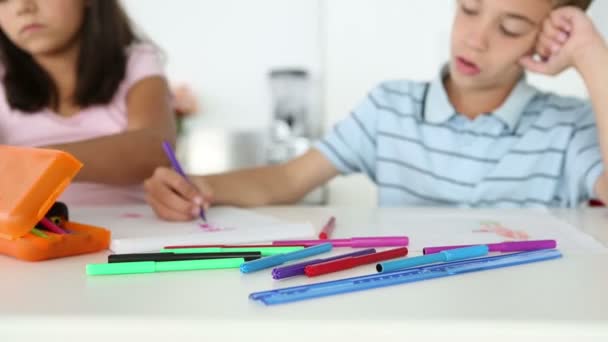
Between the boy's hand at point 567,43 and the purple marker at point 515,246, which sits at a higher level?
the boy's hand at point 567,43

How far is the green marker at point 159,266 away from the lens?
0.46 meters

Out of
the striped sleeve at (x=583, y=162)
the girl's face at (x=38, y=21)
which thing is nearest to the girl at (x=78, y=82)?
the girl's face at (x=38, y=21)

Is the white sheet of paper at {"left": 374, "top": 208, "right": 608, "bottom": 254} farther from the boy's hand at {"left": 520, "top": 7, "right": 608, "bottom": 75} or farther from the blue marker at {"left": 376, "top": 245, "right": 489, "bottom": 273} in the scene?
the boy's hand at {"left": 520, "top": 7, "right": 608, "bottom": 75}

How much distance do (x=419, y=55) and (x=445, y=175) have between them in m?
1.35

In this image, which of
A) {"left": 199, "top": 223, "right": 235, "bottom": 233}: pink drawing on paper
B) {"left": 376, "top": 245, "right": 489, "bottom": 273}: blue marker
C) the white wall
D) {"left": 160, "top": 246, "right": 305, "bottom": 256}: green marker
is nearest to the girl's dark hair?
{"left": 199, "top": 223, "right": 235, "bottom": 233}: pink drawing on paper

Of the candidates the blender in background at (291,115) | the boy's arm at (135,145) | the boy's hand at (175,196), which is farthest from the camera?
the blender in background at (291,115)

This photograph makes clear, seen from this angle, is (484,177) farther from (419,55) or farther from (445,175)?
(419,55)

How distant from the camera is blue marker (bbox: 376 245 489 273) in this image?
465 mm

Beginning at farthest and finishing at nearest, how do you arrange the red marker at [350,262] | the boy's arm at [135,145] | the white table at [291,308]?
the boy's arm at [135,145] → the red marker at [350,262] → the white table at [291,308]

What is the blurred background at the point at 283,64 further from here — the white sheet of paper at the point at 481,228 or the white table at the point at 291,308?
the white table at the point at 291,308

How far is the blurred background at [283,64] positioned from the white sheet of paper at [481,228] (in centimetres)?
142

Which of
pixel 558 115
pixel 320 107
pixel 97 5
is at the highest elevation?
pixel 320 107

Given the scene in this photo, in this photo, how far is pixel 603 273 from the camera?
18.8 inches

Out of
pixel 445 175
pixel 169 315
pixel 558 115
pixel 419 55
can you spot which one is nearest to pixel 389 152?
pixel 445 175
